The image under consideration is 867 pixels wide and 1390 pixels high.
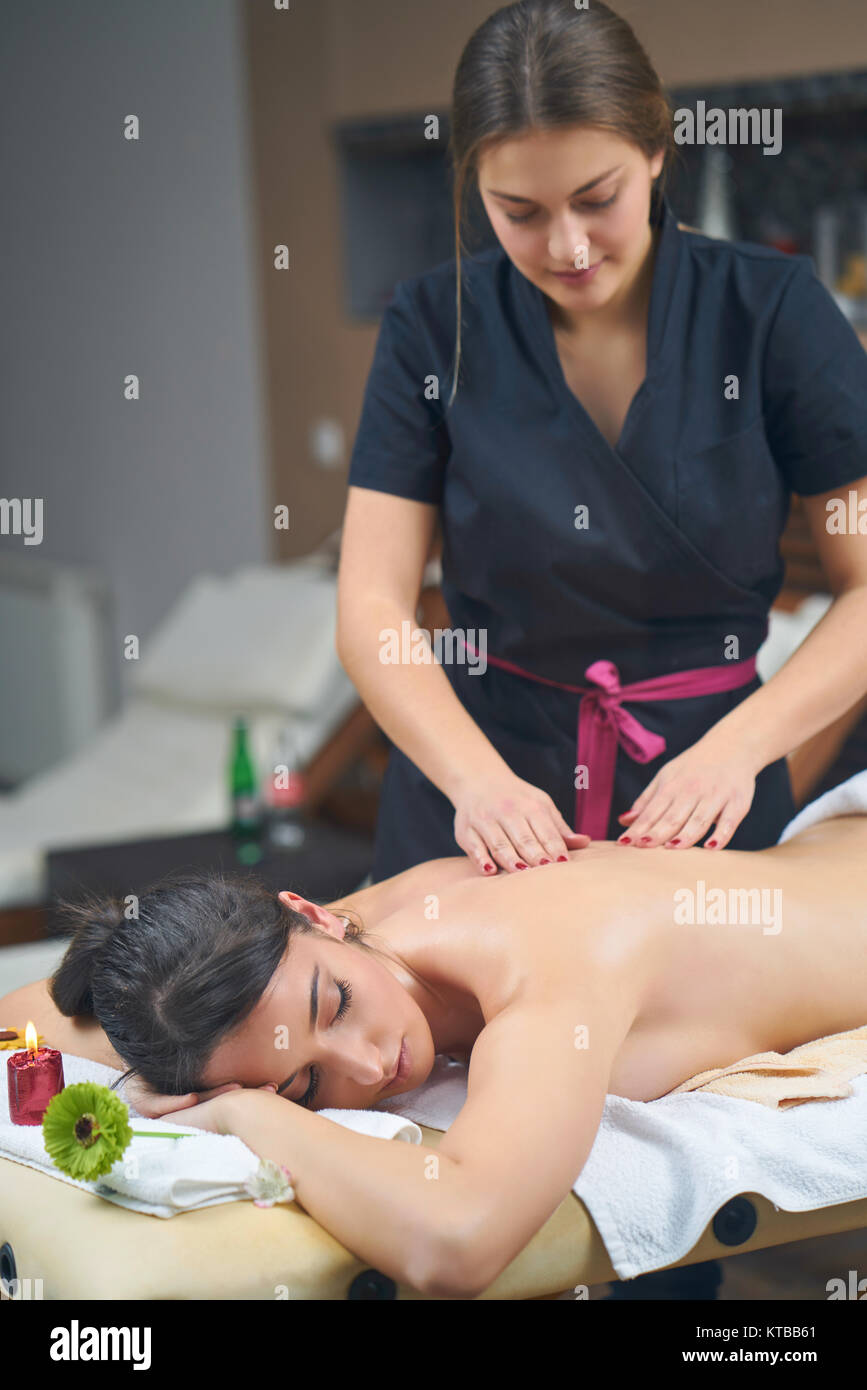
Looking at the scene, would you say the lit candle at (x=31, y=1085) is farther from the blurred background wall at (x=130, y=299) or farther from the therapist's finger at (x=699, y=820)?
the blurred background wall at (x=130, y=299)

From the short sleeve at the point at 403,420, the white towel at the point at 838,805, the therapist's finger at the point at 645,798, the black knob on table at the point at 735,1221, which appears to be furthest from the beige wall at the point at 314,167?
the black knob on table at the point at 735,1221

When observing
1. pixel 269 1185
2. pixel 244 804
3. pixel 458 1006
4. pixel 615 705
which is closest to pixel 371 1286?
pixel 269 1185

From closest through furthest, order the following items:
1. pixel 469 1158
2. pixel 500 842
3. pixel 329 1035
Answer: pixel 469 1158 < pixel 329 1035 < pixel 500 842

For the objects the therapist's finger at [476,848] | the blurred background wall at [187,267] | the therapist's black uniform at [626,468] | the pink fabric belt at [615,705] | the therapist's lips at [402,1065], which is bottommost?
the therapist's lips at [402,1065]

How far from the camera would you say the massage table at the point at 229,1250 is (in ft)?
3.66

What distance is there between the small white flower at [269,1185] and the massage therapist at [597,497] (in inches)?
15.2

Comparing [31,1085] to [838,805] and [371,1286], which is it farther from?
[838,805]

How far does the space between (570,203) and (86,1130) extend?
918mm

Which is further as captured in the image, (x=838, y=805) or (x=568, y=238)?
(x=838, y=805)

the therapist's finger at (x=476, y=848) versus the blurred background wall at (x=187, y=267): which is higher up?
the blurred background wall at (x=187, y=267)

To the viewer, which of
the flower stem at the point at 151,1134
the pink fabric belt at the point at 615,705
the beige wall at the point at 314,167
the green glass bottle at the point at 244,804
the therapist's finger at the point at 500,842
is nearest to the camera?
the flower stem at the point at 151,1134

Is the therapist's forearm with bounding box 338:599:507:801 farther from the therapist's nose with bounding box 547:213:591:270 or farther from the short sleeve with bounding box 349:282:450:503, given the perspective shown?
the therapist's nose with bounding box 547:213:591:270

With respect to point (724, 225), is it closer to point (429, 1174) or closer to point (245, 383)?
point (245, 383)

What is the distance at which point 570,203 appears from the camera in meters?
1.41
